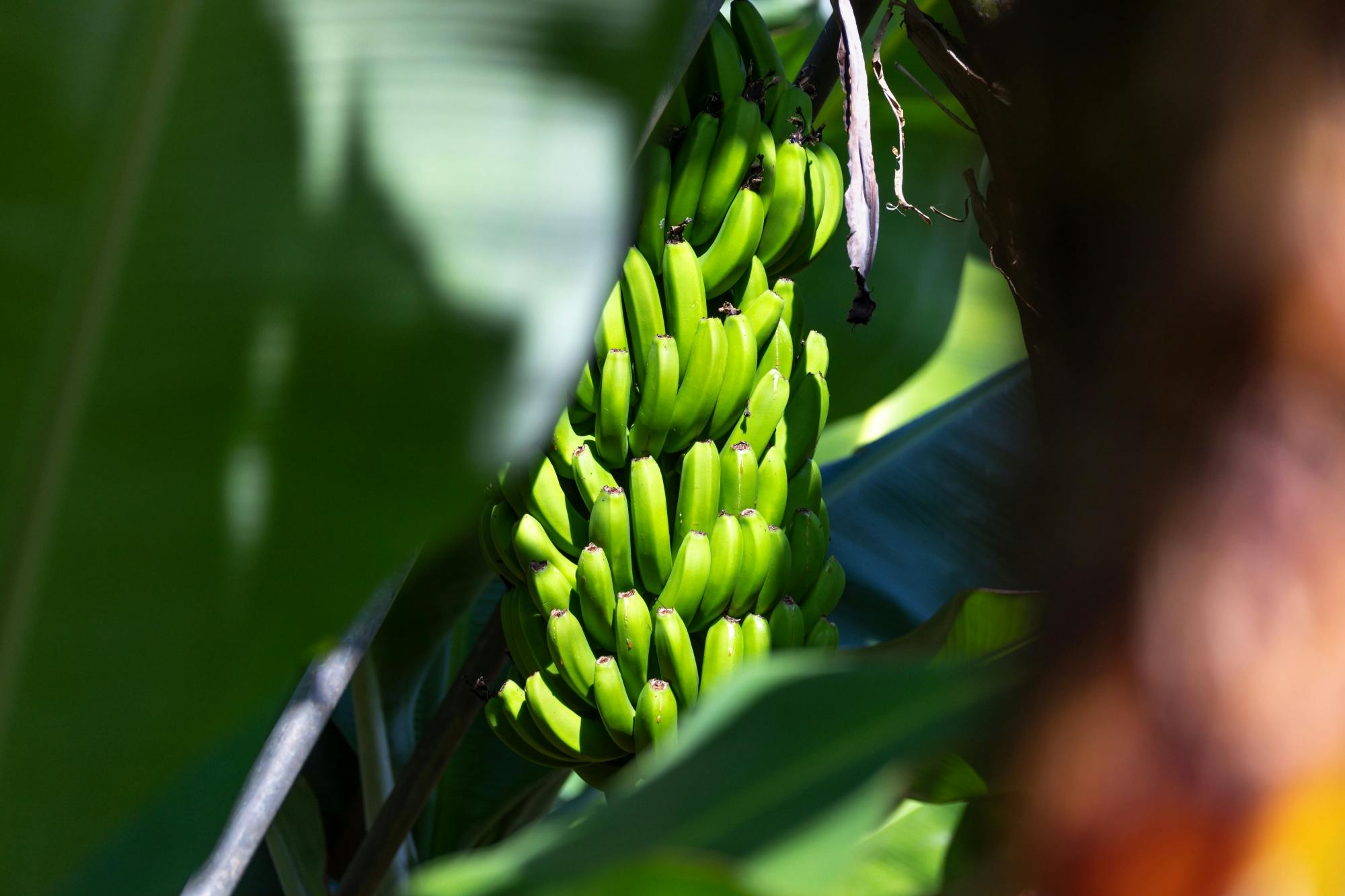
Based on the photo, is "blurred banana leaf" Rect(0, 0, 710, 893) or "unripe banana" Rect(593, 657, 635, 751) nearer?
"blurred banana leaf" Rect(0, 0, 710, 893)

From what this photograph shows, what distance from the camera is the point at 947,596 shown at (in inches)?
46.3

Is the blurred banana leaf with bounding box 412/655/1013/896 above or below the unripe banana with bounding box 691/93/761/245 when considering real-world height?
above

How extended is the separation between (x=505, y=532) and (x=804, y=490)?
221mm

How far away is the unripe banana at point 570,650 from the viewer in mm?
682

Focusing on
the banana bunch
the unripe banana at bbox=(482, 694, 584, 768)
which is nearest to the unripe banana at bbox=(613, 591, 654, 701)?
the banana bunch

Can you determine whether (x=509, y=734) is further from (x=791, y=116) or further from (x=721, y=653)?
(x=791, y=116)

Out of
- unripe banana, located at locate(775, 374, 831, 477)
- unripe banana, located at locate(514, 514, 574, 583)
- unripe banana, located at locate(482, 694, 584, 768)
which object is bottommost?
unripe banana, located at locate(482, 694, 584, 768)

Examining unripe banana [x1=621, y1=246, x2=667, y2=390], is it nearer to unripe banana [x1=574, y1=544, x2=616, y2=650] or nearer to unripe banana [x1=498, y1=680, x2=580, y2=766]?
unripe banana [x1=574, y1=544, x2=616, y2=650]

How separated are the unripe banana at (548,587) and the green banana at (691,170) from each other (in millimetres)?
245

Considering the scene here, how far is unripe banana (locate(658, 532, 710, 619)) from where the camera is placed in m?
0.67

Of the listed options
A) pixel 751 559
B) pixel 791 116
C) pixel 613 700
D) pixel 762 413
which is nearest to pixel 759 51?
pixel 791 116

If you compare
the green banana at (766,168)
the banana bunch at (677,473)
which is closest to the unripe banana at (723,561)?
the banana bunch at (677,473)

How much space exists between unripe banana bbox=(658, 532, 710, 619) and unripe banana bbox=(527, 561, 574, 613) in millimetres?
67

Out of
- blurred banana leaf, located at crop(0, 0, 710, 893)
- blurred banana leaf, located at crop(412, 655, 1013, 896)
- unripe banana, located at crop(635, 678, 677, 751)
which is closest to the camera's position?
blurred banana leaf, located at crop(412, 655, 1013, 896)
